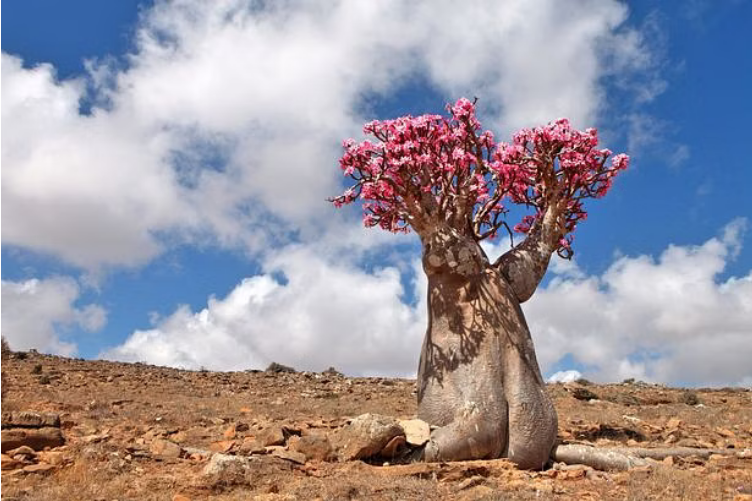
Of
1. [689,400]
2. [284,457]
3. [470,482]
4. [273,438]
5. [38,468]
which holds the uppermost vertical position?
[689,400]

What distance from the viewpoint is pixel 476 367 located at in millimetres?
10617

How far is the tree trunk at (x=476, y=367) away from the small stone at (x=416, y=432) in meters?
0.12

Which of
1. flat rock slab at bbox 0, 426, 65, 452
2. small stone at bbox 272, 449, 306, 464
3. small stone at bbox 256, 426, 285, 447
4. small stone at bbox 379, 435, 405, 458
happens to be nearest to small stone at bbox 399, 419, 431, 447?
small stone at bbox 379, 435, 405, 458

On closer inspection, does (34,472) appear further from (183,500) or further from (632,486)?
(632,486)

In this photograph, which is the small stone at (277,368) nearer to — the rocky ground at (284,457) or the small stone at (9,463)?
the rocky ground at (284,457)

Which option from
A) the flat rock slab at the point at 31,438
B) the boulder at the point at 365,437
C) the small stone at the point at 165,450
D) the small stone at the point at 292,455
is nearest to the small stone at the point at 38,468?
the flat rock slab at the point at 31,438

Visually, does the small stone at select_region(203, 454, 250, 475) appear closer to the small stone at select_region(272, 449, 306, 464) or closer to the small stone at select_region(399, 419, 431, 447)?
the small stone at select_region(272, 449, 306, 464)

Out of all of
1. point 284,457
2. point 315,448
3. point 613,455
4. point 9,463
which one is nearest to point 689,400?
point 613,455

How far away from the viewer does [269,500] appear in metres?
6.89

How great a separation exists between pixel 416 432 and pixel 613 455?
302 centimetres

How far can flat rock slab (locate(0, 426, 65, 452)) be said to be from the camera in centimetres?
918

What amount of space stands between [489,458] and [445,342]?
1933mm

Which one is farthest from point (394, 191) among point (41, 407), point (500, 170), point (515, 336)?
point (41, 407)

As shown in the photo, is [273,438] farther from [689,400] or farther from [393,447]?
[689,400]
